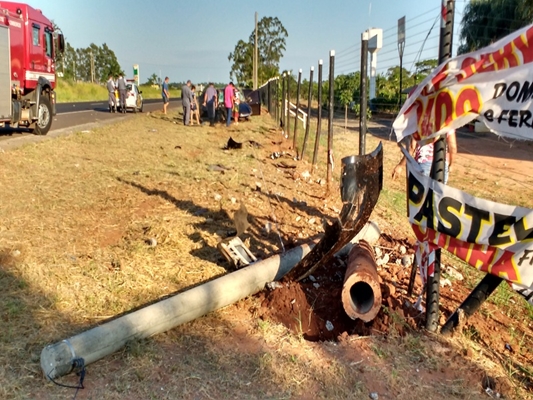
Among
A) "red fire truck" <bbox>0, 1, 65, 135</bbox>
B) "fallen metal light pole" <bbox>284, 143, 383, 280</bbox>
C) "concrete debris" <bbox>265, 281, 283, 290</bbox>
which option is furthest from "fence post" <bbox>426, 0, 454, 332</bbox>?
"red fire truck" <bbox>0, 1, 65, 135</bbox>

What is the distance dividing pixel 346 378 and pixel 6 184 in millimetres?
6042

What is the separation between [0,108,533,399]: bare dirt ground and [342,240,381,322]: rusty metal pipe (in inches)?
4.7

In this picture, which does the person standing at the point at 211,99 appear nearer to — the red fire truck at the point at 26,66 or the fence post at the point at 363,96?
the red fire truck at the point at 26,66

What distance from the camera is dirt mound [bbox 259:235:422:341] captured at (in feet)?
12.6

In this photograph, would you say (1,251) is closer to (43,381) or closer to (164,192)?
(43,381)

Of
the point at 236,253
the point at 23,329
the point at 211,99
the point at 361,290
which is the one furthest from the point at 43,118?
the point at 361,290

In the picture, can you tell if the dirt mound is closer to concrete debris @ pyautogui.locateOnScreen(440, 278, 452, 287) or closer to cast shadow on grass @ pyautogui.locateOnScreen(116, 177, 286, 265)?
concrete debris @ pyautogui.locateOnScreen(440, 278, 452, 287)

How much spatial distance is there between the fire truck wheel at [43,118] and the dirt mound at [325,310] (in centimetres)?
1165

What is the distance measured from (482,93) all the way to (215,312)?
96.7 inches

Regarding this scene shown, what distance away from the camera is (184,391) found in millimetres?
3049

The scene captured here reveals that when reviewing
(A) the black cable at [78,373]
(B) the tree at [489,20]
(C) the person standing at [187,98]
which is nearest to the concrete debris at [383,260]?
(A) the black cable at [78,373]

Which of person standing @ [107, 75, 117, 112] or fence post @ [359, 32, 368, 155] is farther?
person standing @ [107, 75, 117, 112]

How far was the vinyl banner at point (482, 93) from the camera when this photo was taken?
8.94 feet

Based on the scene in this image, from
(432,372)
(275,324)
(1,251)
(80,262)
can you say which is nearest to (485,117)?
(432,372)
